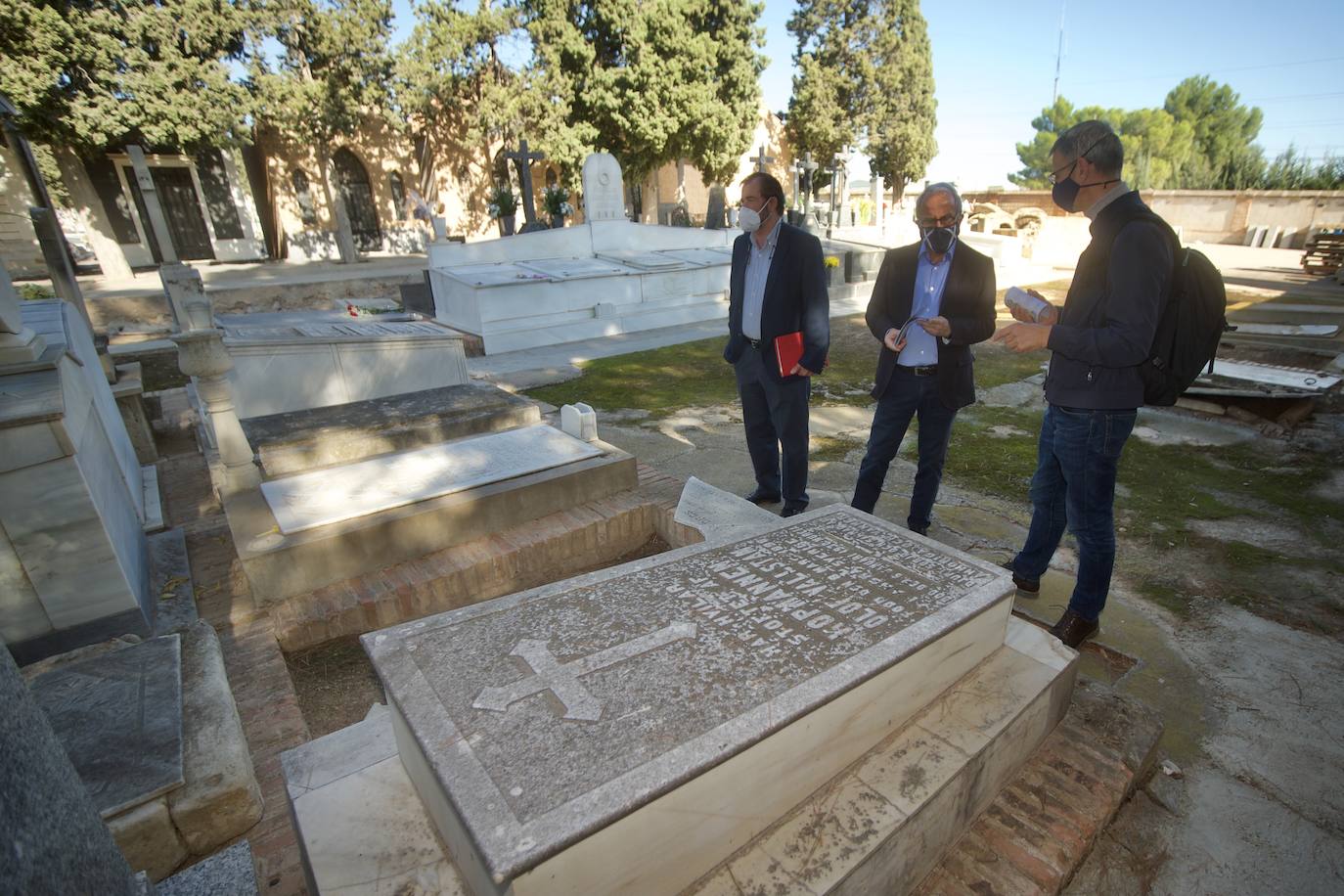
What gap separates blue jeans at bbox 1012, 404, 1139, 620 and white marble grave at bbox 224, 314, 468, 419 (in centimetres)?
448

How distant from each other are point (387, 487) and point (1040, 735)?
3.03 metres

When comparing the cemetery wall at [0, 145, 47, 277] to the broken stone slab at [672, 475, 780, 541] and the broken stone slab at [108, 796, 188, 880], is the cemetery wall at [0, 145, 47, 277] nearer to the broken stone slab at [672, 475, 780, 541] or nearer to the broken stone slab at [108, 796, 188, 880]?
the broken stone slab at [672, 475, 780, 541]

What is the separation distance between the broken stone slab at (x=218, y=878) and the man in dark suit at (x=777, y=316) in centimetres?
263

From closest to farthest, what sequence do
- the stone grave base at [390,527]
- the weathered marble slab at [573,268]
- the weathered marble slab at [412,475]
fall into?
1. the stone grave base at [390,527]
2. the weathered marble slab at [412,475]
3. the weathered marble slab at [573,268]

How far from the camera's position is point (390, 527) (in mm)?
3025

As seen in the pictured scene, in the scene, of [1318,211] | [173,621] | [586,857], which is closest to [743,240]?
[586,857]

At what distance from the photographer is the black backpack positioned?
2180 millimetres

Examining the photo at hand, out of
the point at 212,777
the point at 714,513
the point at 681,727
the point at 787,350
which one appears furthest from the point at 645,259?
the point at 681,727

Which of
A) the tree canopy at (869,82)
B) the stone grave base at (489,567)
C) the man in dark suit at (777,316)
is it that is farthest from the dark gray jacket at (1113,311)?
the tree canopy at (869,82)

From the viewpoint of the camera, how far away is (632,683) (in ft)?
5.52

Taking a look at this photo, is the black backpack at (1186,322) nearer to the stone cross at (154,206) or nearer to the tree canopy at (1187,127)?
the stone cross at (154,206)

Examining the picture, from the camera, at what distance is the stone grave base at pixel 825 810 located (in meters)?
1.48

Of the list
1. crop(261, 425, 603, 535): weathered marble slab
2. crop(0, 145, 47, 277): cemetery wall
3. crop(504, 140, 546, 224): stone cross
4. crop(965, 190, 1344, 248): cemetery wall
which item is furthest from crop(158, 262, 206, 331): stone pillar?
crop(965, 190, 1344, 248): cemetery wall

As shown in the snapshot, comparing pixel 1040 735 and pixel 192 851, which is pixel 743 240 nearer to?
pixel 1040 735
